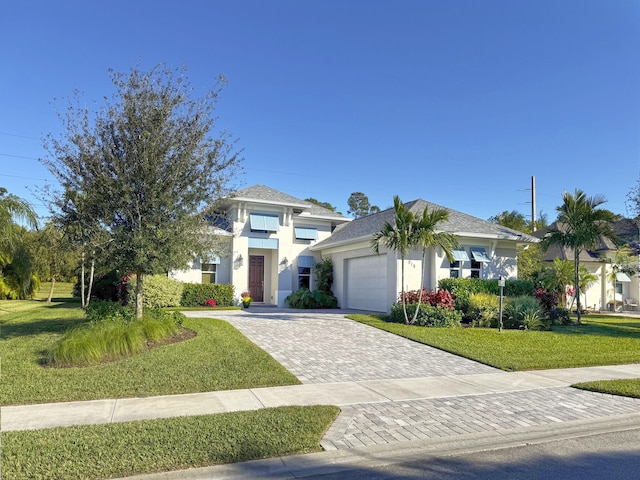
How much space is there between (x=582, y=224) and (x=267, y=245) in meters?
14.4

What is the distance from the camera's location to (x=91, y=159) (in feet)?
A: 31.1

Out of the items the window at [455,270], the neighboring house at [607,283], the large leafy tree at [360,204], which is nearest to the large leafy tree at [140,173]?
the window at [455,270]

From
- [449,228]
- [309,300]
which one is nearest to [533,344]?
[449,228]

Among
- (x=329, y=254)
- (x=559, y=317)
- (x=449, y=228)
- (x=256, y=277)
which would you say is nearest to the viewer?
(x=559, y=317)

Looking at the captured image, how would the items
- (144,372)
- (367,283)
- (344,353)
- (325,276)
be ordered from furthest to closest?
(325,276) < (367,283) < (344,353) < (144,372)

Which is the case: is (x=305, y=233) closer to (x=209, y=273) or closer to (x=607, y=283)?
(x=209, y=273)

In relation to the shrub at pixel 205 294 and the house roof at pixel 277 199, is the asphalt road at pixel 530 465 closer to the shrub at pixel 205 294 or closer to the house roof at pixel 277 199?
the shrub at pixel 205 294

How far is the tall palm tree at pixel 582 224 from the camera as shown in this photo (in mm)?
17953

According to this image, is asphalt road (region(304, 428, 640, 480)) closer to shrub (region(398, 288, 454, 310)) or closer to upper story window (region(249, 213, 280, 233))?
shrub (region(398, 288, 454, 310))

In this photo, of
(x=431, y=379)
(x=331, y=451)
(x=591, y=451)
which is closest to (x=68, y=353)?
(x=331, y=451)

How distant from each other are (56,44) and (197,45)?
14.7ft

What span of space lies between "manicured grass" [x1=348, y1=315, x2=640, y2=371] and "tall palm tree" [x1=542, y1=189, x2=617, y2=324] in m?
3.80

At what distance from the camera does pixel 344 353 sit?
33.4 ft

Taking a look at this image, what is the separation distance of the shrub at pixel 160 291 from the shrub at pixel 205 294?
0.67 metres
